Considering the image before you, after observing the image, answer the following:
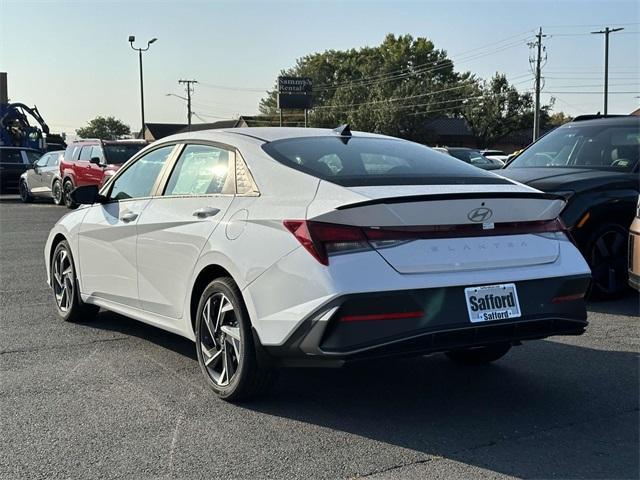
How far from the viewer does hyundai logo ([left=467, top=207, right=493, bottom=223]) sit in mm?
3742

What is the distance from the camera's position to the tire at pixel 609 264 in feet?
22.8

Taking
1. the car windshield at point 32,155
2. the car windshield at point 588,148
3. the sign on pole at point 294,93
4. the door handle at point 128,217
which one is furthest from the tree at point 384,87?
the door handle at point 128,217

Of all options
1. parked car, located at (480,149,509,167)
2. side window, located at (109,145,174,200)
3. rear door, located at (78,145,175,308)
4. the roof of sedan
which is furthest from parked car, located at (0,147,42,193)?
the roof of sedan

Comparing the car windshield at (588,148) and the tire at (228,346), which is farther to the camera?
the car windshield at (588,148)

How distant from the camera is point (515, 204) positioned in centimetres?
389

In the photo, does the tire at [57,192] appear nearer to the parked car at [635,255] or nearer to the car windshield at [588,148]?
the car windshield at [588,148]

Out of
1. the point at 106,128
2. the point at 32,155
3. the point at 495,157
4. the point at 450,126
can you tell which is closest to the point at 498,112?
the point at 450,126

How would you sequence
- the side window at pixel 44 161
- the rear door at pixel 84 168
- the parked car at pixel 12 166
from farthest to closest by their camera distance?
the parked car at pixel 12 166 < the side window at pixel 44 161 < the rear door at pixel 84 168

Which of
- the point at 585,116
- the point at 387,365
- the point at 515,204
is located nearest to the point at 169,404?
the point at 387,365

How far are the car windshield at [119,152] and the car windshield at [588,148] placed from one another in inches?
453

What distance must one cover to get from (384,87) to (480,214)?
76709 millimetres

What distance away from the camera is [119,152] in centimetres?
1756

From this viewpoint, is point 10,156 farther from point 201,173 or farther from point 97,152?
point 201,173

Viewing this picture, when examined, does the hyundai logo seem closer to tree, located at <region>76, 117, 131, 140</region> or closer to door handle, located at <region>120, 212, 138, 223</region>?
door handle, located at <region>120, 212, 138, 223</region>
